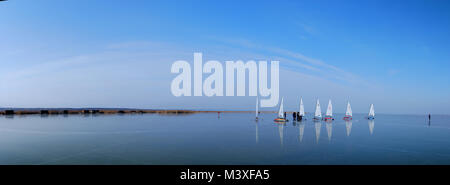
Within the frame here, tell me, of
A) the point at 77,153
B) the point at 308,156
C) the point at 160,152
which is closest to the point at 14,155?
the point at 77,153

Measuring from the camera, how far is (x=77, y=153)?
1650 cm

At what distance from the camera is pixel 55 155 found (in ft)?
52.1

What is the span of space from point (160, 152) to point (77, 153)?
5.66m
